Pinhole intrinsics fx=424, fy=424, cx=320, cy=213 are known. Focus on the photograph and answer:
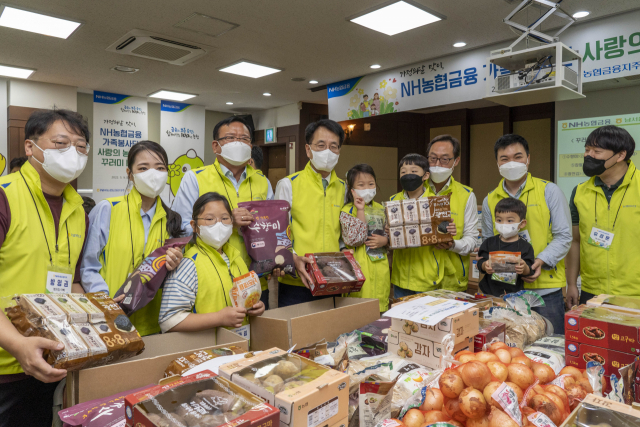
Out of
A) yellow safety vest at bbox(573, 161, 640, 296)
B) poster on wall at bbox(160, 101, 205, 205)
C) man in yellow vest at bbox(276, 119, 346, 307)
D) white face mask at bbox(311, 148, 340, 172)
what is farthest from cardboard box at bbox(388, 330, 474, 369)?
poster on wall at bbox(160, 101, 205, 205)

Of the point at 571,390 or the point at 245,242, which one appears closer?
the point at 571,390

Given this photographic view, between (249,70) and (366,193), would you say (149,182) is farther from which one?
(249,70)

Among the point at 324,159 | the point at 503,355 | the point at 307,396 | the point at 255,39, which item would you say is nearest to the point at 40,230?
the point at 307,396

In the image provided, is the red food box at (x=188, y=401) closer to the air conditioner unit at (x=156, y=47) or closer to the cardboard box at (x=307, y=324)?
the cardboard box at (x=307, y=324)

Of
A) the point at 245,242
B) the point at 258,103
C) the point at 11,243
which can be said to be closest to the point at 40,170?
the point at 11,243

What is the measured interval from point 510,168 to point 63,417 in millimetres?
2374

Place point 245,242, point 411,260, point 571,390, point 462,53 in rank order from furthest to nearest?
point 462,53, point 411,260, point 245,242, point 571,390

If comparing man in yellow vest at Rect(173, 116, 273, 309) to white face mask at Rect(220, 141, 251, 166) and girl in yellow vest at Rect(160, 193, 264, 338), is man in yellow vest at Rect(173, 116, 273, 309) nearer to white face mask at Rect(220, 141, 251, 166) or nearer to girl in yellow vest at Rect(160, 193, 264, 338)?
white face mask at Rect(220, 141, 251, 166)

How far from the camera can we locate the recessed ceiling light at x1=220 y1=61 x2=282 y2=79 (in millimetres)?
5758

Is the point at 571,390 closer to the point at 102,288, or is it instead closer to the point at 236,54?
the point at 102,288

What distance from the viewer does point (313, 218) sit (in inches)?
96.1

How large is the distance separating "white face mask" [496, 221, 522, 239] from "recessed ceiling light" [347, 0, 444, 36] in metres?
2.45

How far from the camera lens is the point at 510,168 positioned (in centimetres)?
246

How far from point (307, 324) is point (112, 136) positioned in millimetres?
6945
